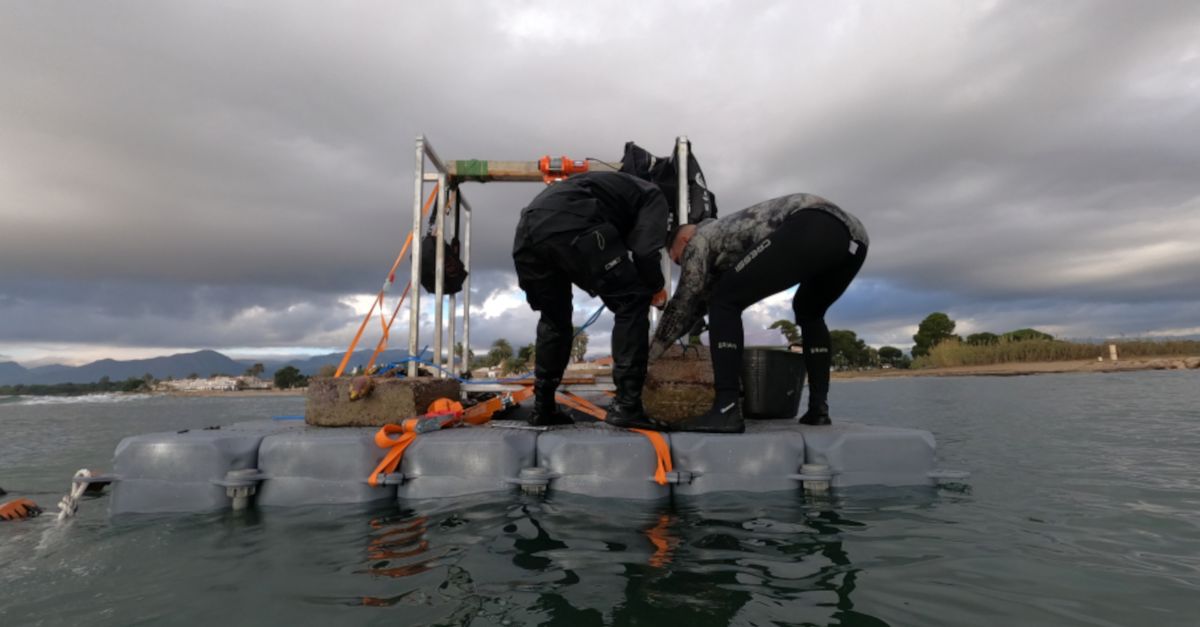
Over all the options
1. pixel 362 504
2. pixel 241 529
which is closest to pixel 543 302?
pixel 362 504

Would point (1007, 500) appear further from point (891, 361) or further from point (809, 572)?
point (891, 361)

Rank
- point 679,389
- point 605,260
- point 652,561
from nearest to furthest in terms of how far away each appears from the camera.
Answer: point 652,561, point 605,260, point 679,389

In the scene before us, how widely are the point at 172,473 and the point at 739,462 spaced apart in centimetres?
353

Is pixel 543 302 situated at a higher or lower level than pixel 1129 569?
higher

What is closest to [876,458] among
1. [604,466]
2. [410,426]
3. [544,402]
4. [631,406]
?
[631,406]

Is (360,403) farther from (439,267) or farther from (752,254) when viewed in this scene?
(752,254)

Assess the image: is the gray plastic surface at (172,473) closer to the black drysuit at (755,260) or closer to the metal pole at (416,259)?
the metal pole at (416,259)

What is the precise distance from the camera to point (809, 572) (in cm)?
203

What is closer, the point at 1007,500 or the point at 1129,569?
the point at 1129,569

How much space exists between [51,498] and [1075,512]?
706 cm

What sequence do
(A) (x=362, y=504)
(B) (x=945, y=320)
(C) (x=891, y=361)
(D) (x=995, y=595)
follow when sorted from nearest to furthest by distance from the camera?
1. (D) (x=995, y=595)
2. (A) (x=362, y=504)
3. (B) (x=945, y=320)
4. (C) (x=891, y=361)

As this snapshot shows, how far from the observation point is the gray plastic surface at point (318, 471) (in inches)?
128

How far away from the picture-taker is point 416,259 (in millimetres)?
5398

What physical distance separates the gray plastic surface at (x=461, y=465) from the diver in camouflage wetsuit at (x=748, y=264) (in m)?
1.16
